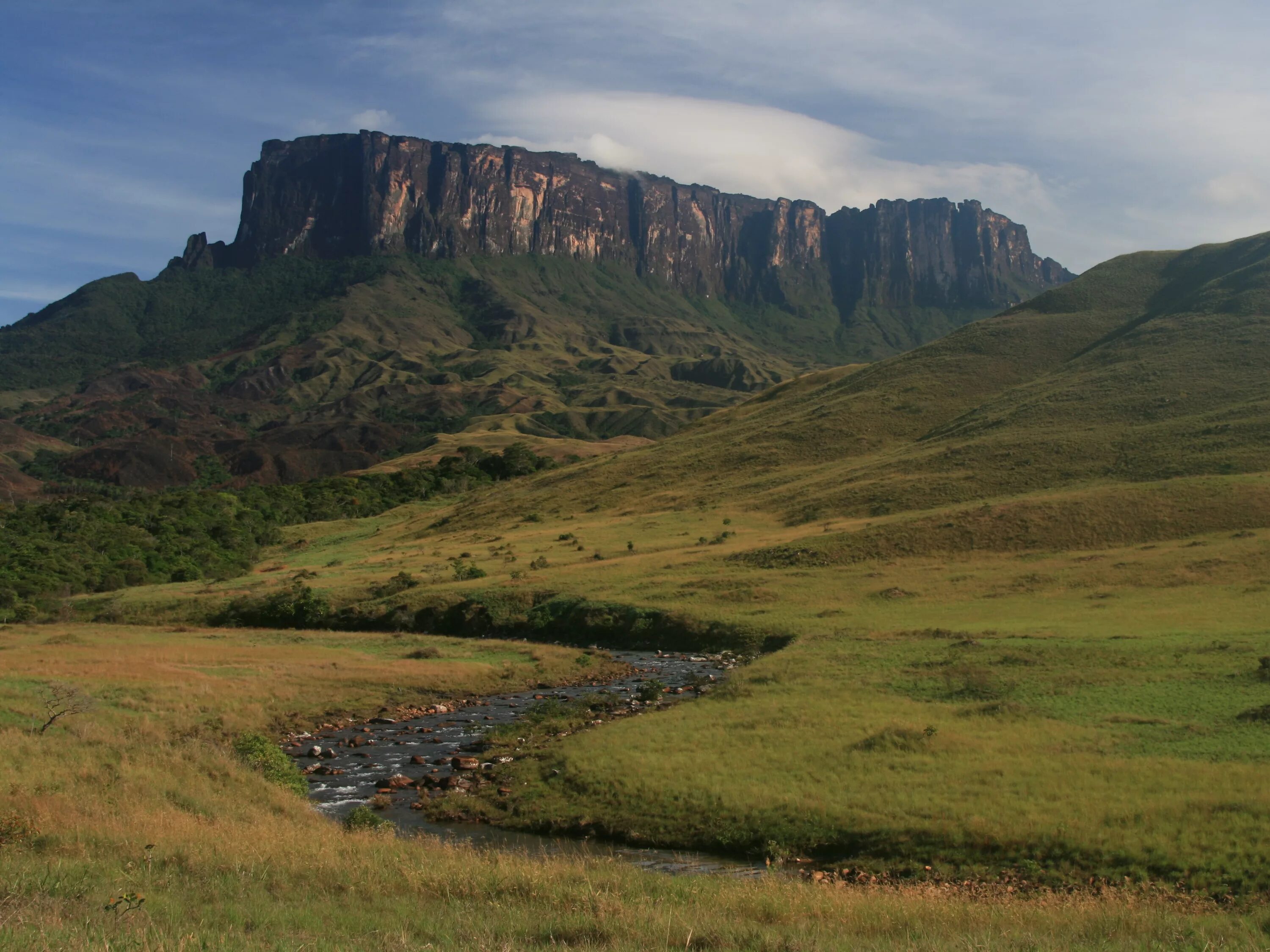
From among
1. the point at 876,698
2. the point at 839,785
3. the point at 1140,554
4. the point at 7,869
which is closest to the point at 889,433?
the point at 1140,554

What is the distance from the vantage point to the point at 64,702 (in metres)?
30.1

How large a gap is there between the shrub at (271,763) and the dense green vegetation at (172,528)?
55171 millimetres

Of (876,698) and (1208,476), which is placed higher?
(1208,476)

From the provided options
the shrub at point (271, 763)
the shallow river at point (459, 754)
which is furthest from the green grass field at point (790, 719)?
the shrub at point (271, 763)

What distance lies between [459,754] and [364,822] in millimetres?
9771

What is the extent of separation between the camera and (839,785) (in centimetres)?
2566

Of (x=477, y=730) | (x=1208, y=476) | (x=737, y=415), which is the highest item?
(x=737, y=415)

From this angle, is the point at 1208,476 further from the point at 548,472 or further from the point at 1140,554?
the point at 548,472

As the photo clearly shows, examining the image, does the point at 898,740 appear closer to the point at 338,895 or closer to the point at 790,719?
the point at 790,719

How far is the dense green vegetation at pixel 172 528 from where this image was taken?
91.4 meters

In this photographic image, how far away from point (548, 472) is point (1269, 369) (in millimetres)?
93085

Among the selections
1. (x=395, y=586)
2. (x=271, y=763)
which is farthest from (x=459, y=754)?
(x=395, y=586)

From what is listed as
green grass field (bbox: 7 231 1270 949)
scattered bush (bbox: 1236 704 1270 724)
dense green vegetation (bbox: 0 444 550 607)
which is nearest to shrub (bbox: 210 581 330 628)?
green grass field (bbox: 7 231 1270 949)

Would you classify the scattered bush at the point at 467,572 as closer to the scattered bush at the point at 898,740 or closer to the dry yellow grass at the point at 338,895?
the dry yellow grass at the point at 338,895
